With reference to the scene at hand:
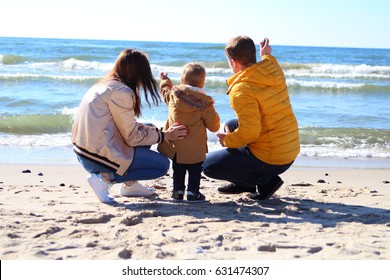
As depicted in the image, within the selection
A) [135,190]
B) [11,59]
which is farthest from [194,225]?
[11,59]

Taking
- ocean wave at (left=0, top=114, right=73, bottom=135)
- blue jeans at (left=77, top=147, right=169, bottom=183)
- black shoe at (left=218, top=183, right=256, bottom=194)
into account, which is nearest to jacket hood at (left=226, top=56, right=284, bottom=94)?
blue jeans at (left=77, top=147, right=169, bottom=183)

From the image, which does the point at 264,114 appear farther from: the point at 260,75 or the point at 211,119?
the point at 211,119

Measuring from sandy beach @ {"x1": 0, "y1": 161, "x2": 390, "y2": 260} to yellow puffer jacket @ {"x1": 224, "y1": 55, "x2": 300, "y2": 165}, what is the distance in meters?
0.45

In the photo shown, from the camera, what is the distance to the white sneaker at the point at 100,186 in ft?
15.3

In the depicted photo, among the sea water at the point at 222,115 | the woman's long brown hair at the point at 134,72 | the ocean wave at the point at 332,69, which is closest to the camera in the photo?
the woman's long brown hair at the point at 134,72

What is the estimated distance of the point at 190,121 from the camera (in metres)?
4.69

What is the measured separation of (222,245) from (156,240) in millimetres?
395

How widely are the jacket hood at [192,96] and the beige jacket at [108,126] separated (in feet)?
1.13

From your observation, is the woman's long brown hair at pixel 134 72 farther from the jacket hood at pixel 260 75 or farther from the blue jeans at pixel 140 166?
the jacket hood at pixel 260 75

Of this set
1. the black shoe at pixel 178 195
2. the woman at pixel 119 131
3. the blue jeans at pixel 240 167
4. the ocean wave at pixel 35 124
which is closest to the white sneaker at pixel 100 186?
the woman at pixel 119 131

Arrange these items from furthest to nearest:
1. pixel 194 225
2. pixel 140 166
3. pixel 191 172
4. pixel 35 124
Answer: pixel 35 124
pixel 191 172
pixel 140 166
pixel 194 225

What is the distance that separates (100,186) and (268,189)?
1326mm

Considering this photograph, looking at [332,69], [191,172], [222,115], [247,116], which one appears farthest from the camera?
[332,69]

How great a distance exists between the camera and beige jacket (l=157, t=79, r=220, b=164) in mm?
4625
